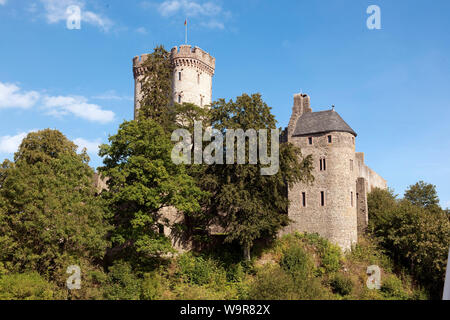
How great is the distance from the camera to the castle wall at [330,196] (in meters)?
40.1

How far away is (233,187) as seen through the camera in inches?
1364

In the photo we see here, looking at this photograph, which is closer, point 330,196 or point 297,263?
point 297,263

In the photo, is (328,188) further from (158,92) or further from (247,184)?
(158,92)

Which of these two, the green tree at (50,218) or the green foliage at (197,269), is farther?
the green foliage at (197,269)

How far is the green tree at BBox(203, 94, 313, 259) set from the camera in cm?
3453

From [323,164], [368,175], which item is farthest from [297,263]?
[368,175]

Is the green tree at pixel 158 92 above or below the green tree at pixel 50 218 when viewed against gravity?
above

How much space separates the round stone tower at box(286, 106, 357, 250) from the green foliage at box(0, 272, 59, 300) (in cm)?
2025

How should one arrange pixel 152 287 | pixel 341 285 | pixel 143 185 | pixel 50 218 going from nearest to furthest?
pixel 50 218 → pixel 152 287 → pixel 143 185 → pixel 341 285

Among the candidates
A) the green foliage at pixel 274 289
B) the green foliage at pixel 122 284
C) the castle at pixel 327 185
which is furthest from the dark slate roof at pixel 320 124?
the green foliage at pixel 122 284

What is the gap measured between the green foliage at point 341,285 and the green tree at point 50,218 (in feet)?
58.8

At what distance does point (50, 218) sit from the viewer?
96.5ft

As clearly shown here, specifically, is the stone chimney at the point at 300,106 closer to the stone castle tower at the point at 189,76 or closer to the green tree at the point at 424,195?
the stone castle tower at the point at 189,76

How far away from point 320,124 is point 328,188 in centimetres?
606
